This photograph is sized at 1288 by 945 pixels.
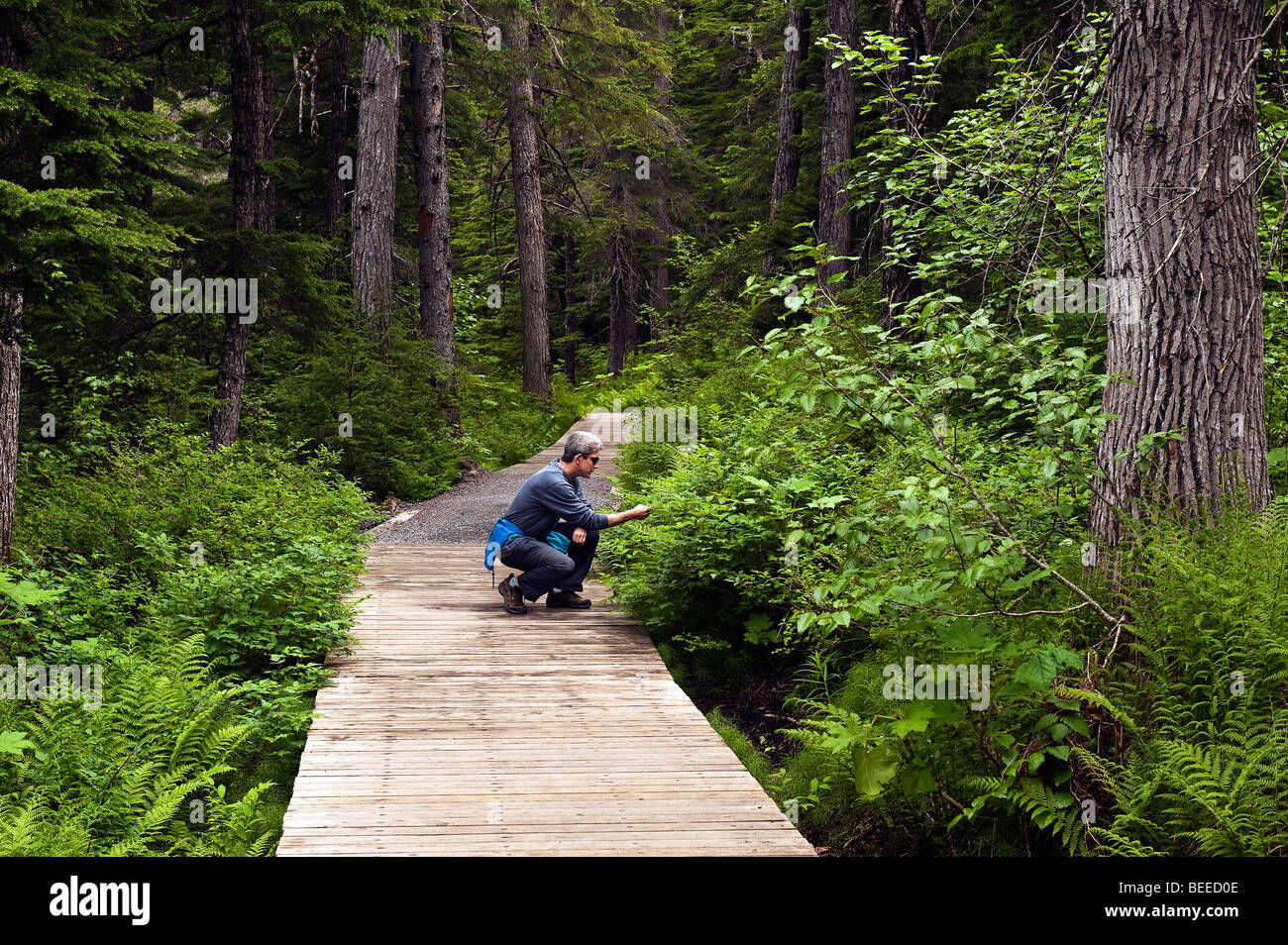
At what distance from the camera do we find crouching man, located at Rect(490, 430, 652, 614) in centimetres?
896

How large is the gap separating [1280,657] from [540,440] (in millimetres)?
20558

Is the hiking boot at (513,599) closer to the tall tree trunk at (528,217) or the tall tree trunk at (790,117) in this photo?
the tall tree trunk at (790,117)

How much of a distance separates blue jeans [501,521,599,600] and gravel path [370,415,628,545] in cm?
282

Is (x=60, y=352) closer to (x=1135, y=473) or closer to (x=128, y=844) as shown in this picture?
(x=128, y=844)

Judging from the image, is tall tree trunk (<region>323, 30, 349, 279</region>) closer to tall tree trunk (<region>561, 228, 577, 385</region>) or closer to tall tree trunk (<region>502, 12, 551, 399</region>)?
tall tree trunk (<region>502, 12, 551, 399</region>)

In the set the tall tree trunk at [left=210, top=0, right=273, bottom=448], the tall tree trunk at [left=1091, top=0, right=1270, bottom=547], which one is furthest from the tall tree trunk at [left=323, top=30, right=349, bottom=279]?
the tall tree trunk at [left=1091, top=0, right=1270, bottom=547]

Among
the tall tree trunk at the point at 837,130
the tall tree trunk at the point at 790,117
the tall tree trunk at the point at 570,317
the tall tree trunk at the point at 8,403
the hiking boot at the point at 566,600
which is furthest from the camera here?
the tall tree trunk at the point at 570,317

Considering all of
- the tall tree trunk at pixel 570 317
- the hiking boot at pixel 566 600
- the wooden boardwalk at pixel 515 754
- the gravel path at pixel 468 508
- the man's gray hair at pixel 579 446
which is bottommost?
the wooden boardwalk at pixel 515 754

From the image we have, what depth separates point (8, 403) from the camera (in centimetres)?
919

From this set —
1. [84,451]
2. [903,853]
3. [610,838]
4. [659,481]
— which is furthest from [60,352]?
[903,853]

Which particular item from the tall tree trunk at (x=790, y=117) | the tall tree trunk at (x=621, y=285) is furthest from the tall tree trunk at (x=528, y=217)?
the tall tree trunk at (x=790, y=117)

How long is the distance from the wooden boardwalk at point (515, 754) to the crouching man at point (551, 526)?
34cm

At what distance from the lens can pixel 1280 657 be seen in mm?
4441

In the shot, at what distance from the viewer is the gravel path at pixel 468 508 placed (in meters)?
13.4
